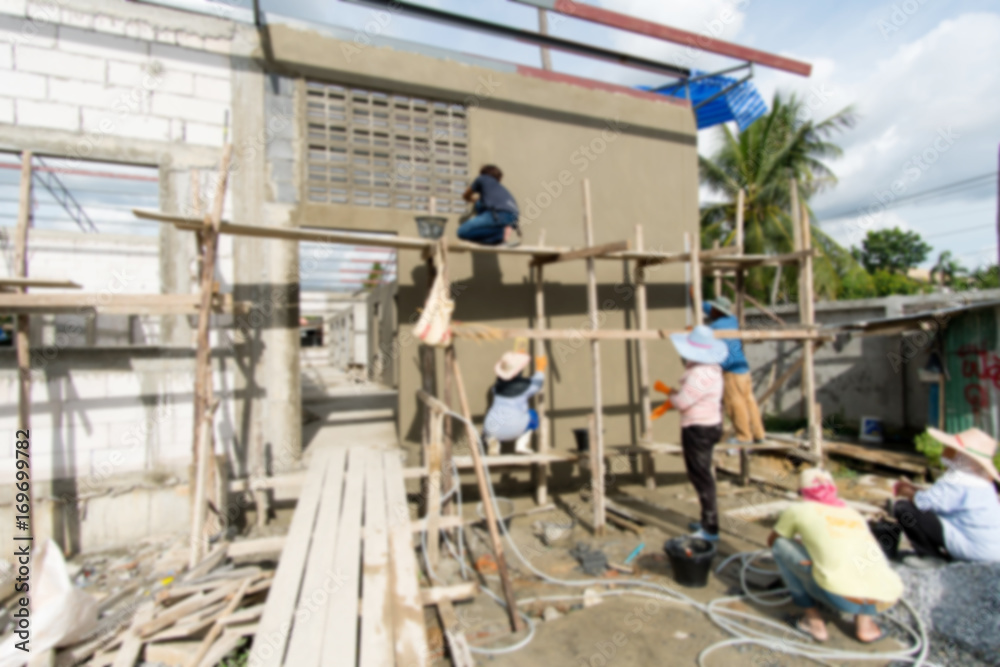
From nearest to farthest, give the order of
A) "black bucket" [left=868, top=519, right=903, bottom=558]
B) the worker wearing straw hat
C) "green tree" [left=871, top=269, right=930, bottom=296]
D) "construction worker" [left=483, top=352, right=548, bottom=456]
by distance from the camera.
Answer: "black bucket" [left=868, top=519, right=903, bottom=558] < the worker wearing straw hat < "construction worker" [left=483, top=352, right=548, bottom=456] < "green tree" [left=871, top=269, right=930, bottom=296]

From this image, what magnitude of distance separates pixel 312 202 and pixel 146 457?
117 inches

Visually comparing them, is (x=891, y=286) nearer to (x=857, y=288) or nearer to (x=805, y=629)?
(x=857, y=288)

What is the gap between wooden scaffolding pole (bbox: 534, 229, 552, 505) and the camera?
5727 mm

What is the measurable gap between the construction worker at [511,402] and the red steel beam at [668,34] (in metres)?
3.53

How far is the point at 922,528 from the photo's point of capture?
341 centimetres

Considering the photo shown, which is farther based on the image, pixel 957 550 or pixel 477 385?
pixel 477 385

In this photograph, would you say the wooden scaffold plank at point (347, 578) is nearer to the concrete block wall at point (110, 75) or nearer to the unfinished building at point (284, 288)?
the unfinished building at point (284, 288)

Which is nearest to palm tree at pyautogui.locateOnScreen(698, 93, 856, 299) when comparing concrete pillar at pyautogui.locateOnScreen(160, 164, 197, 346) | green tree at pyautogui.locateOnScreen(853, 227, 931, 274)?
concrete pillar at pyautogui.locateOnScreen(160, 164, 197, 346)

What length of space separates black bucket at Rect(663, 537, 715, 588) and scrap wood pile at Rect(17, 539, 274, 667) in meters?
2.97

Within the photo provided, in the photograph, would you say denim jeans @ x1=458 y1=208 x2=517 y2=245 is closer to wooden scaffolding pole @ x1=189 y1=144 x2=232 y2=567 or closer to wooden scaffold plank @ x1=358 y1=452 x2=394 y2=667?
wooden scaffolding pole @ x1=189 y1=144 x2=232 y2=567

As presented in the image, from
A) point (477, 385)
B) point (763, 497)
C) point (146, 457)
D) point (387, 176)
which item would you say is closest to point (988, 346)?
point (763, 497)

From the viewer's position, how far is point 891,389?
9.28 meters

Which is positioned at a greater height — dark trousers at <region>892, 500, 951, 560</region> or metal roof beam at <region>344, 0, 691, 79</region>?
metal roof beam at <region>344, 0, 691, 79</region>

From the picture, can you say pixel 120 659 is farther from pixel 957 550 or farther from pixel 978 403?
pixel 978 403
